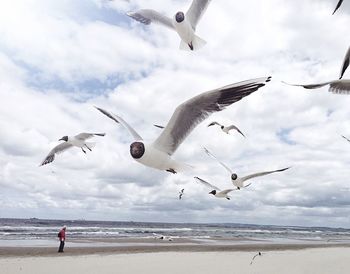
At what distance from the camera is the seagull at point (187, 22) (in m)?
10.8

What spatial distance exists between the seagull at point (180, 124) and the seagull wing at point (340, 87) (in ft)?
5.05

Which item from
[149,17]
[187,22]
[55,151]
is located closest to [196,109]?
[187,22]

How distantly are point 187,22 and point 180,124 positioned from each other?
4.53 m

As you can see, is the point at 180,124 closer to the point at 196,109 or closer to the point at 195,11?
the point at 196,109

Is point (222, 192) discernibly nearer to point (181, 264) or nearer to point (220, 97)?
point (181, 264)

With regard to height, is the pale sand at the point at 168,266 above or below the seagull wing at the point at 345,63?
below

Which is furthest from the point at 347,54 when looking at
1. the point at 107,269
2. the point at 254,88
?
the point at 107,269

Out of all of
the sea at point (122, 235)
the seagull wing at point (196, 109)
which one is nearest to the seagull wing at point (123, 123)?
the seagull wing at point (196, 109)

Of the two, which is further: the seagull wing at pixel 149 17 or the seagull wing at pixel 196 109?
the seagull wing at pixel 149 17

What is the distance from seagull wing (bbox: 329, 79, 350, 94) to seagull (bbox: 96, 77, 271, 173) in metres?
1.54

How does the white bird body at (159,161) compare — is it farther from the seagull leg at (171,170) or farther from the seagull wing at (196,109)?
the seagull wing at (196,109)

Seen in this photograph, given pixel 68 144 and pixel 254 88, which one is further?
pixel 68 144

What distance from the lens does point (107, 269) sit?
46.3ft

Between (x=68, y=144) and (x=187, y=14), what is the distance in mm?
6132
